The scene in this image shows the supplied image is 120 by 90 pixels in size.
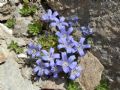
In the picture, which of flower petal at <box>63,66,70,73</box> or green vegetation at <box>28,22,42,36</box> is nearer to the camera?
flower petal at <box>63,66,70,73</box>

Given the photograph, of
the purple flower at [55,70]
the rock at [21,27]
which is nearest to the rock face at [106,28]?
the purple flower at [55,70]

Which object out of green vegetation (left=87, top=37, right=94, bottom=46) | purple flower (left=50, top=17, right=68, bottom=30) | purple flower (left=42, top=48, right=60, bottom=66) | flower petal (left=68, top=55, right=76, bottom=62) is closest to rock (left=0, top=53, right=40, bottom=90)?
purple flower (left=42, top=48, right=60, bottom=66)

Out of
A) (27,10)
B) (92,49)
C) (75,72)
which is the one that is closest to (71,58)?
(75,72)

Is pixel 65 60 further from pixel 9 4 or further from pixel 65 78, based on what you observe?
pixel 9 4

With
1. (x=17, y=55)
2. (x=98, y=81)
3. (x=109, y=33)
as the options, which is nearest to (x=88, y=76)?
(x=98, y=81)

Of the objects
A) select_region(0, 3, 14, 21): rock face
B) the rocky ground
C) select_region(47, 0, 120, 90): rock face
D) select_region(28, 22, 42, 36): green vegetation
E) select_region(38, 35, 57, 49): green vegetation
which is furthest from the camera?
select_region(0, 3, 14, 21): rock face

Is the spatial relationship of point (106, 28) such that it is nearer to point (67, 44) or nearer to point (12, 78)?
point (67, 44)

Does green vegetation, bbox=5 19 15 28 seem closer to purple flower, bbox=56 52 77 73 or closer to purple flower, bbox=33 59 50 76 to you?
purple flower, bbox=33 59 50 76

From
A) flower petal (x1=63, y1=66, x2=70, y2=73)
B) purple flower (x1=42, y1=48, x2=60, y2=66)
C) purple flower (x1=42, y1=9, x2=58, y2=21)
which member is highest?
purple flower (x1=42, y1=9, x2=58, y2=21)
